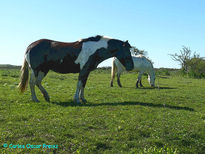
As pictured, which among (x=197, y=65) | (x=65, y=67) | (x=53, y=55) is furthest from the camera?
(x=197, y=65)

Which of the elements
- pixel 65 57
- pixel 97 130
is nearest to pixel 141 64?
pixel 65 57

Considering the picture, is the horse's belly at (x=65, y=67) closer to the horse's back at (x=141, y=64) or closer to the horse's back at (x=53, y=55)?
the horse's back at (x=53, y=55)

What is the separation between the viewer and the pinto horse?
8.39 meters

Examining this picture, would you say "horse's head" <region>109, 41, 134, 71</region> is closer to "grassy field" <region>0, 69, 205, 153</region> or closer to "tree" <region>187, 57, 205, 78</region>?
"grassy field" <region>0, 69, 205, 153</region>

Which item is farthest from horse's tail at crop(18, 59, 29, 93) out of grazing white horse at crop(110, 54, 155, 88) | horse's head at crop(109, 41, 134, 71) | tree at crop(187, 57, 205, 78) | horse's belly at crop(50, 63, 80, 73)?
tree at crop(187, 57, 205, 78)

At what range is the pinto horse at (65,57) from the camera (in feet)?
27.5

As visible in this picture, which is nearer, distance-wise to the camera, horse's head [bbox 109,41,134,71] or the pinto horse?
the pinto horse

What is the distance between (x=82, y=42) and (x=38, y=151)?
5716mm

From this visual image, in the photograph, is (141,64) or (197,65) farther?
(197,65)

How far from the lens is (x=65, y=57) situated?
849 centimetres

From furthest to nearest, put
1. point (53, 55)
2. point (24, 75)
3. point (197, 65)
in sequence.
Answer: point (197, 65), point (24, 75), point (53, 55)

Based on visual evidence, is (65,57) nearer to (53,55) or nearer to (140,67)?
(53,55)

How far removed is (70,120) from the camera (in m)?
5.97

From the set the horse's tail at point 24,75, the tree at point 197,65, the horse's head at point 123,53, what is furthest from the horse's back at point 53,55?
the tree at point 197,65
